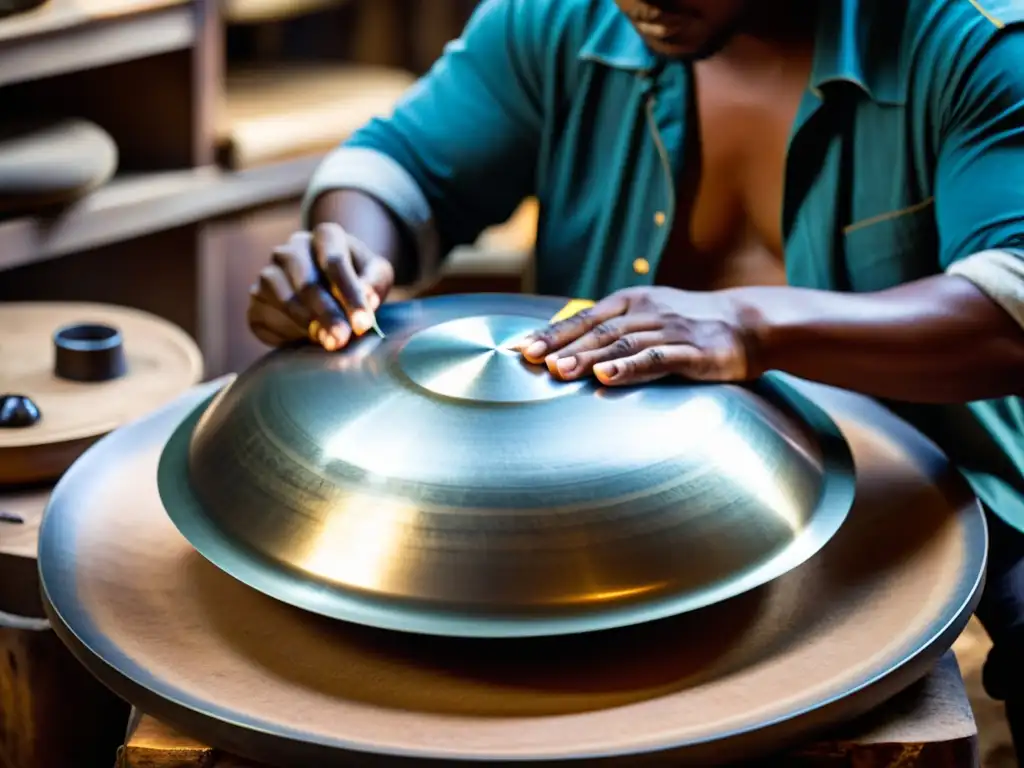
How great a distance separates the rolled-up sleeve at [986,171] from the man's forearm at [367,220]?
730mm

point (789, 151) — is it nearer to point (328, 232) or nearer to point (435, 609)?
point (328, 232)

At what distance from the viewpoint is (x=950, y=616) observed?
120 centimetres

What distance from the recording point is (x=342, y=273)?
1495 millimetres

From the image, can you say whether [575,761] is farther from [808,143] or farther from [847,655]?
[808,143]

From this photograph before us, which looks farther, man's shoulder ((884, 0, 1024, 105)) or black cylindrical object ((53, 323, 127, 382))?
black cylindrical object ((53, 323, 127, 382))

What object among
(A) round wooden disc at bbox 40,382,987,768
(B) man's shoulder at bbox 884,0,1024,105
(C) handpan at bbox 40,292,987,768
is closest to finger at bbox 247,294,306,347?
(C) handpan at bbox 40,292,987,768

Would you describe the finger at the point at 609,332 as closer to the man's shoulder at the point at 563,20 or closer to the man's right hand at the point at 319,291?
the man's right hand at the point at 319,291

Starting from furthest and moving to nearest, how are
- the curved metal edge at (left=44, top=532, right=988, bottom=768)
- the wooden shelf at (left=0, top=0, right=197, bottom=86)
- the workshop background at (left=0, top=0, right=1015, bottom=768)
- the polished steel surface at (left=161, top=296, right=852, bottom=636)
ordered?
the workshop background at (left=0, top=0, right=1015, bottom=768), the wooden shelf at (left=0, top=0, right=197, bottom=86), the polished steel surface at (left=161, top=296, right=852, bottom=636), the curved metal edge at (left=44, top=532, right=988, bottom=768)

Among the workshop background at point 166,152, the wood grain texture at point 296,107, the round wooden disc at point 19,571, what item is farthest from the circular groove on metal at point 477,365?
the wood grain texture at point 296,107

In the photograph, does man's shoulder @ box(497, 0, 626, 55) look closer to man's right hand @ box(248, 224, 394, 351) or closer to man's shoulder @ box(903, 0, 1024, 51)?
man's shoulder @ box(903, 0, 1024, 51)

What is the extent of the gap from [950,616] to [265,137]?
200 centimetres

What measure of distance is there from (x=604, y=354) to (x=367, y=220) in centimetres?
68

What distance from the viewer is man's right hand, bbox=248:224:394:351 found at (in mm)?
1437

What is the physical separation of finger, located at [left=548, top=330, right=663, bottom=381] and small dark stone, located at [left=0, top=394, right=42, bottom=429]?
0.73 m
